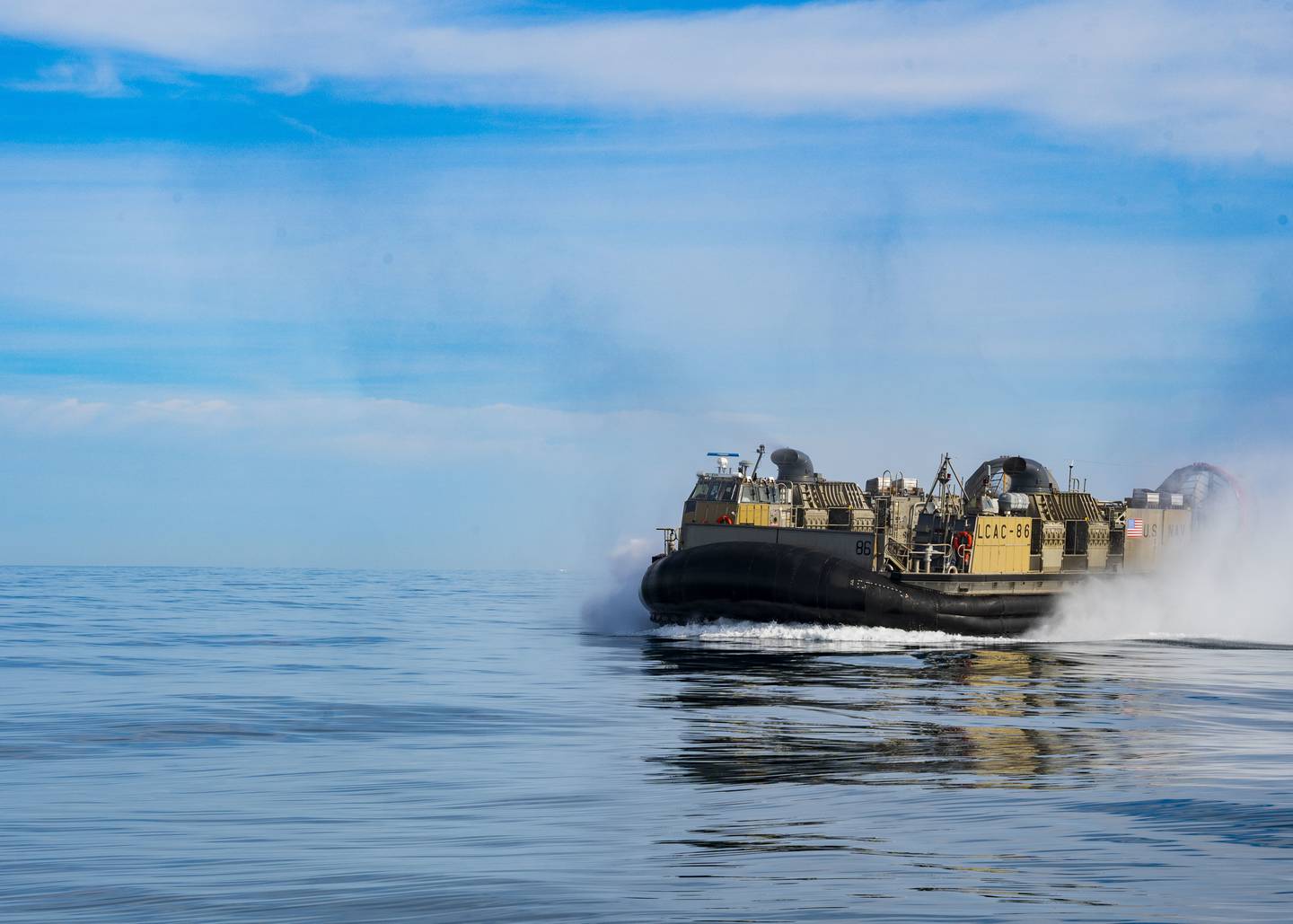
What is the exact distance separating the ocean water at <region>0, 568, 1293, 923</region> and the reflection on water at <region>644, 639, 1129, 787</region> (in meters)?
0.09

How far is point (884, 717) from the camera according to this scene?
2077 cm

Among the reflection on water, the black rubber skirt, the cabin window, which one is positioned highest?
the cabin window

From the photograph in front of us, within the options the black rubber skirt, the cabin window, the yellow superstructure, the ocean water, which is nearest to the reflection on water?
the ocean water

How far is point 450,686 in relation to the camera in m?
25.9

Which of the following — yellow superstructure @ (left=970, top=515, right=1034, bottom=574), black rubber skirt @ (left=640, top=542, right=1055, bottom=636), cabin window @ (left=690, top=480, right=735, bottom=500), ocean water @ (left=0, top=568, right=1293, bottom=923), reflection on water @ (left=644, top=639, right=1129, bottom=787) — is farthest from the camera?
cabin window @ (left=690, top=480, right=735, bottom=500)

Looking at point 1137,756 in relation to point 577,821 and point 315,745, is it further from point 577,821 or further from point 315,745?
point 315,745

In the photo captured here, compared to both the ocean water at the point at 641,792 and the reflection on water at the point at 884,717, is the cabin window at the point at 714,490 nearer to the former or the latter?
the reflection on water at the point at 884,717

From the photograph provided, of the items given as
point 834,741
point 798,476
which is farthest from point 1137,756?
point 798,476

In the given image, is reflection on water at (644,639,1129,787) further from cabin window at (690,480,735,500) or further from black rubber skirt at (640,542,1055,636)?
cabin window at (690,480,735,500)

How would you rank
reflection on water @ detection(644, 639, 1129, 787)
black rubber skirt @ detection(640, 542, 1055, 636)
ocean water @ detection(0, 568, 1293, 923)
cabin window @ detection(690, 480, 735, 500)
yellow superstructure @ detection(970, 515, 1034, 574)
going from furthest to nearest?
cabin window @ detection(690, 480, 735, 500) → yellow superstructure @ detection(970, 515, 1034, 574) → black rubber skirt @ detection(640, 542, 1055, 636) → reflection on water @ detection(644, 639, 1129, 787) → ocean water @ detection(0, 568, 1293, 923)

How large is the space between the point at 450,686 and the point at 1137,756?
42.9 ft

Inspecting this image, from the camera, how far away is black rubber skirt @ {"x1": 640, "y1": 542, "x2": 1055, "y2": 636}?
3762 cm

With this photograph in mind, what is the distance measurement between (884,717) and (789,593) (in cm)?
1677

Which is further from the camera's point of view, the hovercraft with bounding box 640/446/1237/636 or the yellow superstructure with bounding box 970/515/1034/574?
the yellow superstructure with bounding box 970/515/1034/574
